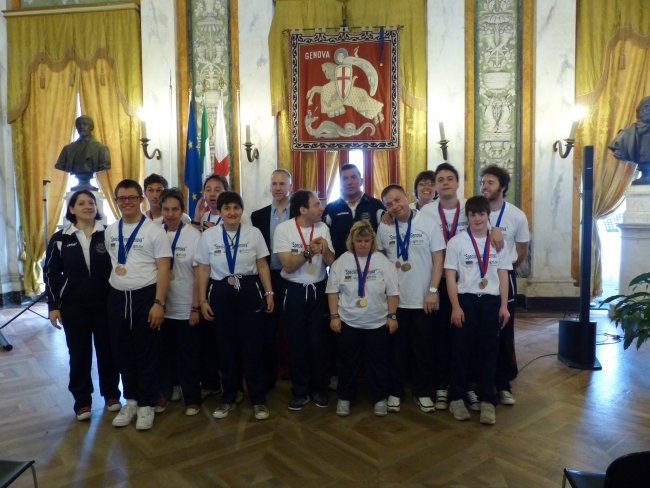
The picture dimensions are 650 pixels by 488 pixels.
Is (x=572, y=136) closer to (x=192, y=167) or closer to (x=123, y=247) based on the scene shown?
(x=192, y=167)

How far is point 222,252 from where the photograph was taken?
3.11m

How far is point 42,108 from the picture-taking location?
23.0 ft

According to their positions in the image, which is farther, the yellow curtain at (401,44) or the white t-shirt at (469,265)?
the yellow curtain at (401,44)

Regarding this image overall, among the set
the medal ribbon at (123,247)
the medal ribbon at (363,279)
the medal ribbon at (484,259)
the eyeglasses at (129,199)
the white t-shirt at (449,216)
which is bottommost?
the medal ribbon at (363,279)

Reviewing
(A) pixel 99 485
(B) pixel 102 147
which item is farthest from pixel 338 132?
(A) pixel 99 485

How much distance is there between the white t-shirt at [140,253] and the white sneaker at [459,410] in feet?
6.86

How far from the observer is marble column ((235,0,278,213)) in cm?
646

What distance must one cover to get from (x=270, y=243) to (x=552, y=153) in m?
4.36

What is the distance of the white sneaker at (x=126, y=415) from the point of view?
121 inches

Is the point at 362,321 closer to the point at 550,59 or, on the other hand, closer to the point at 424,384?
the point at 424,384

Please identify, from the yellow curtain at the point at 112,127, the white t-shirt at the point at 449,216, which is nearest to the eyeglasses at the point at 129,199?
the white t-shirt at the point at 449,216

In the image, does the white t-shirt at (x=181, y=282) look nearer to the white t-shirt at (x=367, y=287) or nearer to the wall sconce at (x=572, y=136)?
the white t-shirt at (x=367, y=287)

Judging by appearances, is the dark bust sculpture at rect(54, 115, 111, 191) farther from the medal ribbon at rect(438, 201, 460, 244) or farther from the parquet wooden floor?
the medal ribbon at rect(438, 201, 460, 244)

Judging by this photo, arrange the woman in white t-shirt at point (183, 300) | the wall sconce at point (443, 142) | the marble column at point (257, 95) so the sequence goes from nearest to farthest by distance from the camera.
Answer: the woman in white t-shirt at point (183, 300) < the wall sconce at point (443, 142) < the marble column at point (257, 95)
